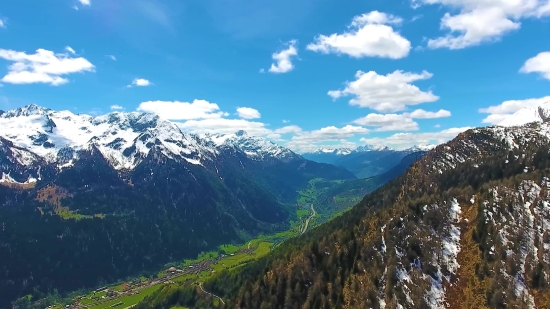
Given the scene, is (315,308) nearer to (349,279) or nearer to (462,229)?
(349,279)

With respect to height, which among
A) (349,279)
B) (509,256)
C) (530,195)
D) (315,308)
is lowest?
(315,308)

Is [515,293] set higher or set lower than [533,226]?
lower

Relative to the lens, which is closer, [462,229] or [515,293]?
[515,293]

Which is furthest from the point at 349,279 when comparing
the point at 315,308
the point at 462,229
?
the point at 462,229

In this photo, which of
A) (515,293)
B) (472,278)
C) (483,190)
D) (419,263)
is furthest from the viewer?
(483,190)

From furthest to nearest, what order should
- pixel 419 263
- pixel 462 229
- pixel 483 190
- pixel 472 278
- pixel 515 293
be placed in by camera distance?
pixel 483 190 < pixel 462 229 < pixel 419 263 < pixel 472 278 < pixel 515 293

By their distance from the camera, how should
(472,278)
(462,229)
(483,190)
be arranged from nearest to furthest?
1. (472,278)
2. (462,229)
3. (483,190)

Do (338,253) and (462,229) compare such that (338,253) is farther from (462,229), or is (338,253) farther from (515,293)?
(515,293)

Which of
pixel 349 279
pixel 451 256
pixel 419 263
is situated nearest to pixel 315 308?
pixel 349 279

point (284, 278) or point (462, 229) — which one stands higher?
point (462, 229)
